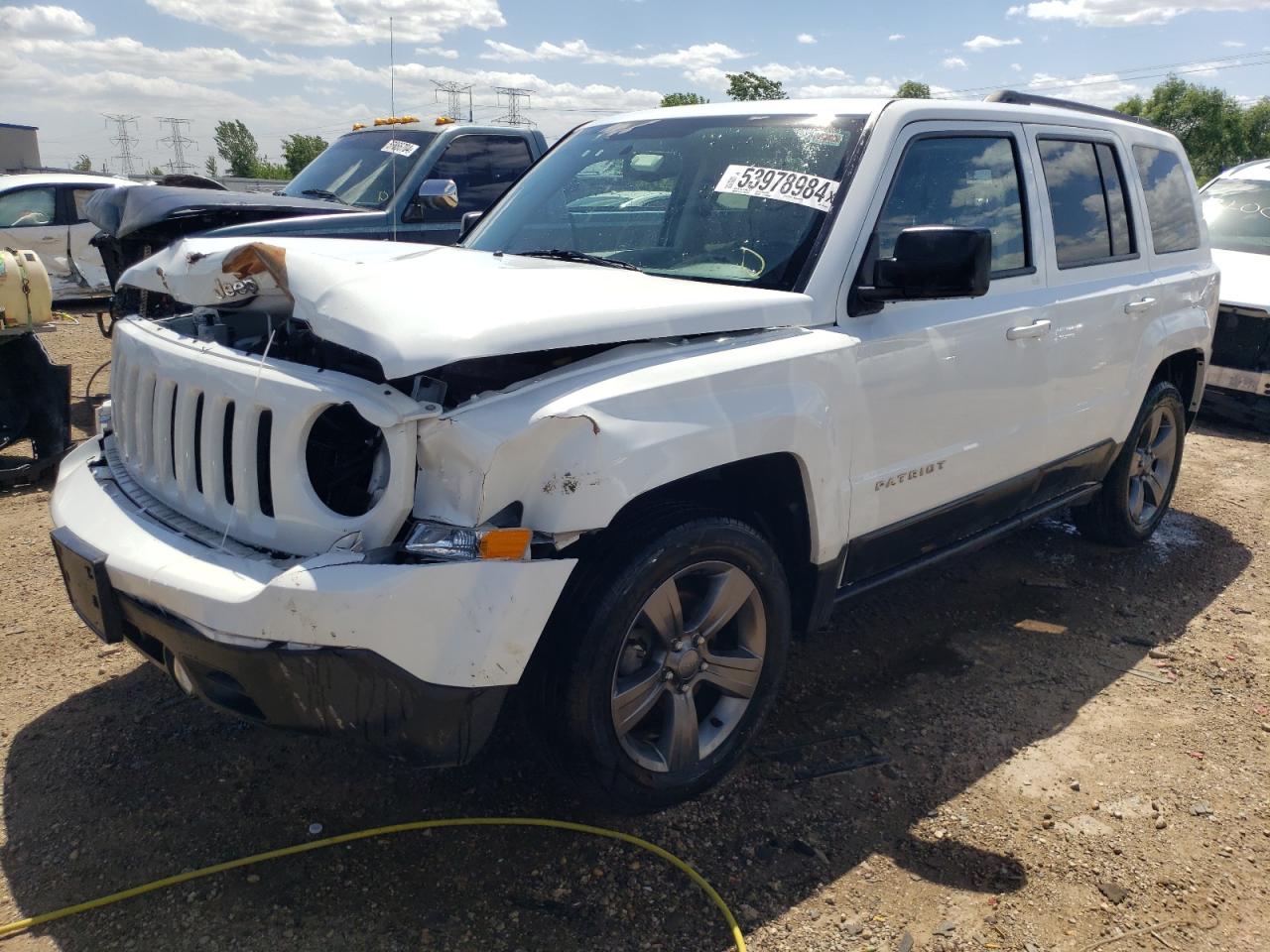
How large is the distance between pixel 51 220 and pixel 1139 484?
34.8 ft

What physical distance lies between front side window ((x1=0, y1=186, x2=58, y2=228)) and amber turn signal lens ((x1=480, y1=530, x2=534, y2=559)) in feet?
34.5

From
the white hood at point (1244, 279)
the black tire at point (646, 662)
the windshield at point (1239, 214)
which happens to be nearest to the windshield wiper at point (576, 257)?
the black tire at point (646, 662)

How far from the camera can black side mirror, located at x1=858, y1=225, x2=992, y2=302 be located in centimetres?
286

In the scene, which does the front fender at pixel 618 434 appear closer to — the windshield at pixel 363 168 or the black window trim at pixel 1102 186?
the black window trim at pixel 1102 186

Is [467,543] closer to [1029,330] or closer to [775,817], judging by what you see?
[775,817]

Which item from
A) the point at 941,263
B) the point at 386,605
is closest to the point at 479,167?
the point at 941,263

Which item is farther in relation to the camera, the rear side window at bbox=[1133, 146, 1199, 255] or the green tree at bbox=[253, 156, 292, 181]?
the green tree at bbox=[253, 156, 292, 181]

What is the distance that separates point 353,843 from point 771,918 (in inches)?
44.4

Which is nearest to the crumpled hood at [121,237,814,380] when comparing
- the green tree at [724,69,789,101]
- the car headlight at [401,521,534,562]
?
the car headlight at [401,521,534,562]

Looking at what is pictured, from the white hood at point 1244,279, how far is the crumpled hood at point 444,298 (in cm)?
635

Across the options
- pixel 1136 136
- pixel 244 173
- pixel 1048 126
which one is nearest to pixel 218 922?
pixel 1048 126

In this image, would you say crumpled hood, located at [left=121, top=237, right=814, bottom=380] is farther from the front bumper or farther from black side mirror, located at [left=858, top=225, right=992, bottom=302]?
the front bumper

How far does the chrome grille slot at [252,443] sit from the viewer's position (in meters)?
2.32

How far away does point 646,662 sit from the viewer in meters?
2.78
